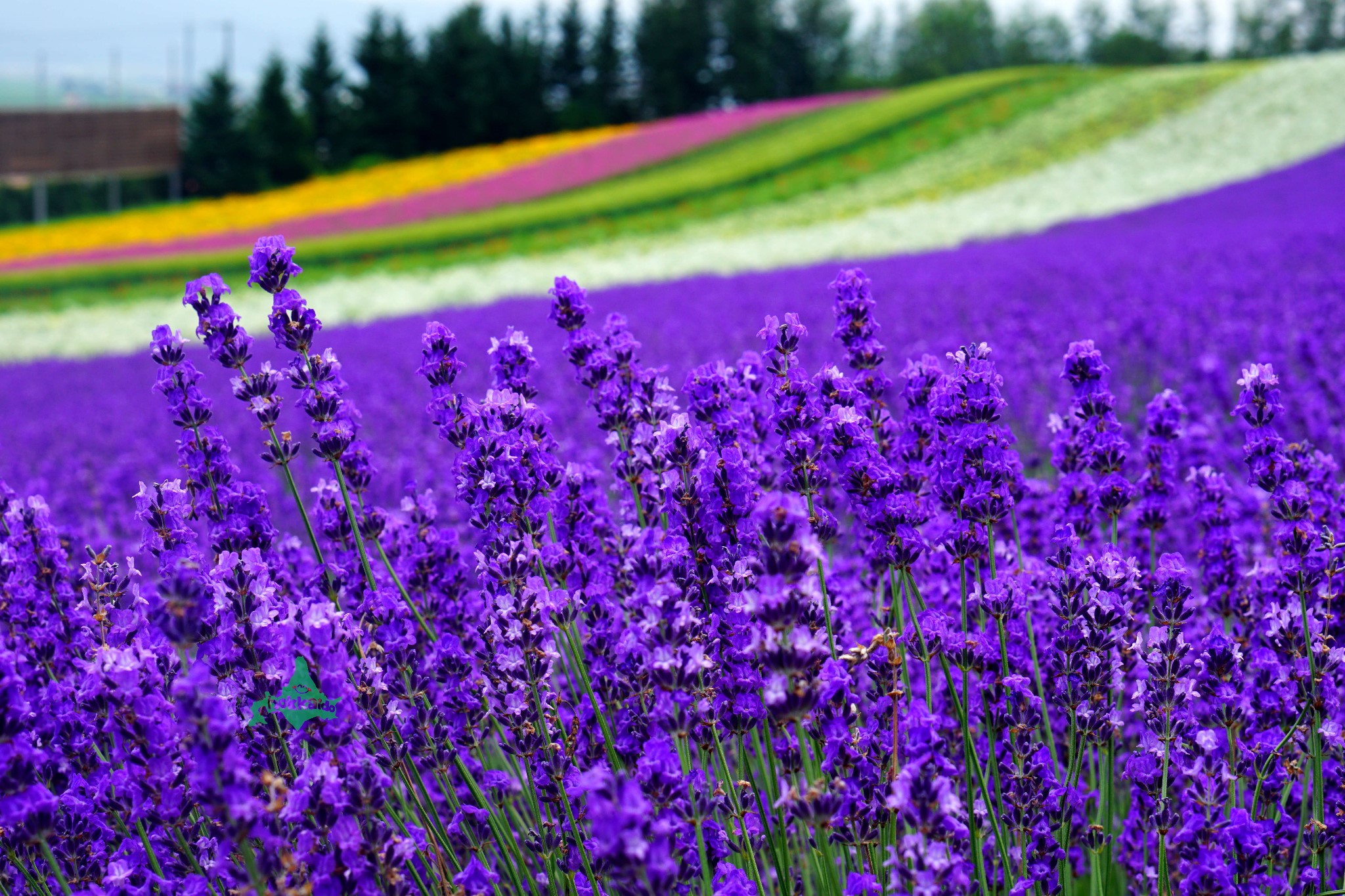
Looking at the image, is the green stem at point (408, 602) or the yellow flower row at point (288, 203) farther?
the yellow flower row at point (288, 203)

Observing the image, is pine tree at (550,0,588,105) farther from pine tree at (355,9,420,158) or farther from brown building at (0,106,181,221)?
brown building at (0,106,181,221)

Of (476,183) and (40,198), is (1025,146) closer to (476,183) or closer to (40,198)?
(476,183)

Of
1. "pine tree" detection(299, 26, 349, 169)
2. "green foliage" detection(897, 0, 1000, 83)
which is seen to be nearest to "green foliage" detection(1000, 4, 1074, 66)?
"green foliage" detection(897, 0, 1000, 83)

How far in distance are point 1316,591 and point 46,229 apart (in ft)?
114

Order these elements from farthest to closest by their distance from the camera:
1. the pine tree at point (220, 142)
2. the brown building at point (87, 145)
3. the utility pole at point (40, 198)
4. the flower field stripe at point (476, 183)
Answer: the utility pole at point (40, 198)
the pine tree at point (220, 142)
the brown building at point (87, 145)
the flower field stripe at point (476, 183)

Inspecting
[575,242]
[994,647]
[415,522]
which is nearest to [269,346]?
[575,242]

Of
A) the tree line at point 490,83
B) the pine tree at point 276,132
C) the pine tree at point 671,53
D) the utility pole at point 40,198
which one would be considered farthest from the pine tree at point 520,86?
the utility pole at point 40,198

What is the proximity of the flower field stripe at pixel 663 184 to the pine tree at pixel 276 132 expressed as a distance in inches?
474

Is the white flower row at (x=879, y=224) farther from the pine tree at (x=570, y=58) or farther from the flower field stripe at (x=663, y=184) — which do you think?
the pine tree at (x=570, y=58)

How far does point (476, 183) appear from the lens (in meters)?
29.0

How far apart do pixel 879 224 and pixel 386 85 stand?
23057 millimetres

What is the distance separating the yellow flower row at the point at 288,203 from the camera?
87.6ft

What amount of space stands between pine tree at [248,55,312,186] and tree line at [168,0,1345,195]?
1.8 inches

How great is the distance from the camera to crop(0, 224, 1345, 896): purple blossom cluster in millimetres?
1248
